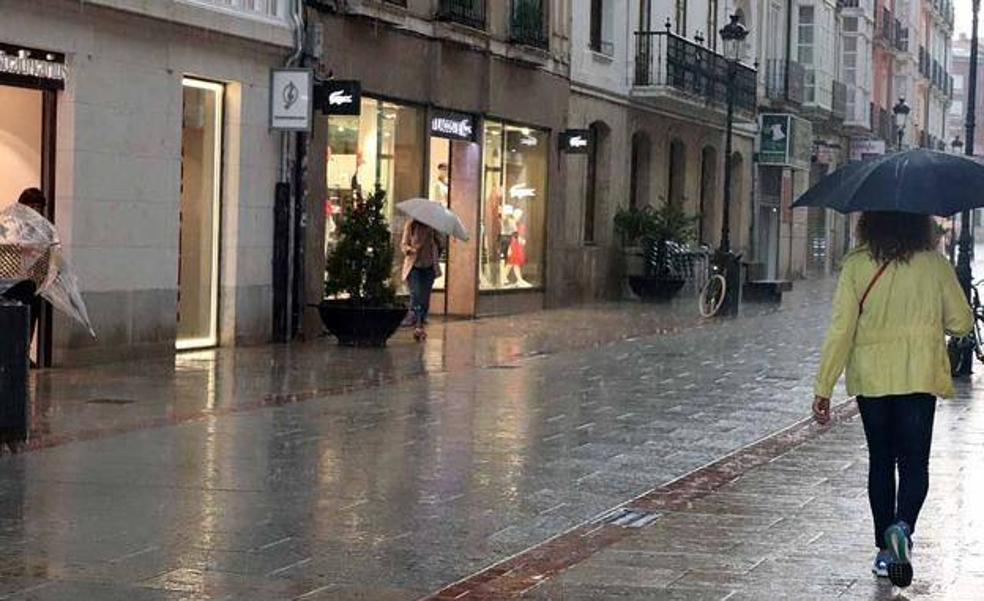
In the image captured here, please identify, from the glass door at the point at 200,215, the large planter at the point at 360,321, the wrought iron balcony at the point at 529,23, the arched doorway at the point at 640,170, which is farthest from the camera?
the arched doorway at the point at 640,170

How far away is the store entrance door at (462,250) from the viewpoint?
2738 cm

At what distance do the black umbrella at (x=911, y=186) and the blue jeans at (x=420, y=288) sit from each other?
14144mm

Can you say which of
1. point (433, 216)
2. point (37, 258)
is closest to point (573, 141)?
point (433, 216)

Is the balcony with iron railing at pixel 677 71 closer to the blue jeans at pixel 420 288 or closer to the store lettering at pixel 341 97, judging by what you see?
the blue jeans at pixel 420 288

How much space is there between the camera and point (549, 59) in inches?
1171

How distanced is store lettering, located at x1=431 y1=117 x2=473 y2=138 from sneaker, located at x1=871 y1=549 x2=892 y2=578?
59.3 feet

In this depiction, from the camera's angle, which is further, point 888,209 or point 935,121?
point 935,121

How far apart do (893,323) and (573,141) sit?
22648 millimetres

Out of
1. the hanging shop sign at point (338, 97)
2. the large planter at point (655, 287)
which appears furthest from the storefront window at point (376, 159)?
the large planter at point (655, 287)

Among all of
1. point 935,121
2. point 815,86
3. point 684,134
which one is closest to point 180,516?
point 684,134

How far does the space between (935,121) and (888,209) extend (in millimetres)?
79997

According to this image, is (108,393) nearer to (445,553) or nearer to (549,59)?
(445,553)

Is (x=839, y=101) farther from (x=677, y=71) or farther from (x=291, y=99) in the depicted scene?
(x=291, y=99)

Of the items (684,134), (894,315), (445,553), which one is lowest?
(445,553)
